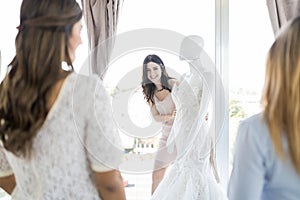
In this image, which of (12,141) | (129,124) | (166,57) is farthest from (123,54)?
(12,141)

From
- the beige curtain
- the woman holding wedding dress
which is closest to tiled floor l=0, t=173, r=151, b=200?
the woman holding wedding dress

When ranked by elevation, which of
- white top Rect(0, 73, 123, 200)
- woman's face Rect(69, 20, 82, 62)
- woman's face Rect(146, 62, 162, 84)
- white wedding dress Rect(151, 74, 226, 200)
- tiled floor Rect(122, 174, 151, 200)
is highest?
woman's face Rect(69, 20, 82, 62)

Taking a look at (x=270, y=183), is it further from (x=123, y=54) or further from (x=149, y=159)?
(x=123, y=54)

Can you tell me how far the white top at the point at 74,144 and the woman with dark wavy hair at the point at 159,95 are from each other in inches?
70.2

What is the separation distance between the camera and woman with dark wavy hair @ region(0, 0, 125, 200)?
1135mm

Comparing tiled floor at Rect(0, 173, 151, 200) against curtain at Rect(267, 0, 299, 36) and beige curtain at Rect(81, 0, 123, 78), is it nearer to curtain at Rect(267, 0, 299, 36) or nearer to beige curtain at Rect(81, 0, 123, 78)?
beige curtain at Rect(81, 0, 123, 78)

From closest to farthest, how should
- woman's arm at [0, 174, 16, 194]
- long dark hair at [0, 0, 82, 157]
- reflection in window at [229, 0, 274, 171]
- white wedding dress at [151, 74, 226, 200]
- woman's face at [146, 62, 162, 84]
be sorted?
1. long dark hair at [0, 0, 82, 157]
2. woman's arm at [0, 174, 16, 194]
3. white wedding dress at [151, 74, 226, 200]
4. woman's face at [146, 62, 162, 84]
5. reflection in window at [229, 0, 274, 171]

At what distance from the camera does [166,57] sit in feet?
10.2

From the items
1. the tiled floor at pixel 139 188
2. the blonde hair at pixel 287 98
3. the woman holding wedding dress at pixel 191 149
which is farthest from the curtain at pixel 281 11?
the blonde hair at pixel 287 98

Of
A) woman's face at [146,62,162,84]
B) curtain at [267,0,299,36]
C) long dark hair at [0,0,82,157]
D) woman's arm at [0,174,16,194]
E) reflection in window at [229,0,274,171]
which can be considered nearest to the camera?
long dark hair at [0,0,82,157]

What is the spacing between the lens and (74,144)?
3.76 ft

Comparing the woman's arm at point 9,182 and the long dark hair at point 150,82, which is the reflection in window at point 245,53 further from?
the woman's arm at point 9,182

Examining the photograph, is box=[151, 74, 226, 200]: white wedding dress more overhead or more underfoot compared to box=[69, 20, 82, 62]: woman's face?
more underfoot

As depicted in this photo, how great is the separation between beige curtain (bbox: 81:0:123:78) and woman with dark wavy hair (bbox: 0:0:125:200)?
172 cm
